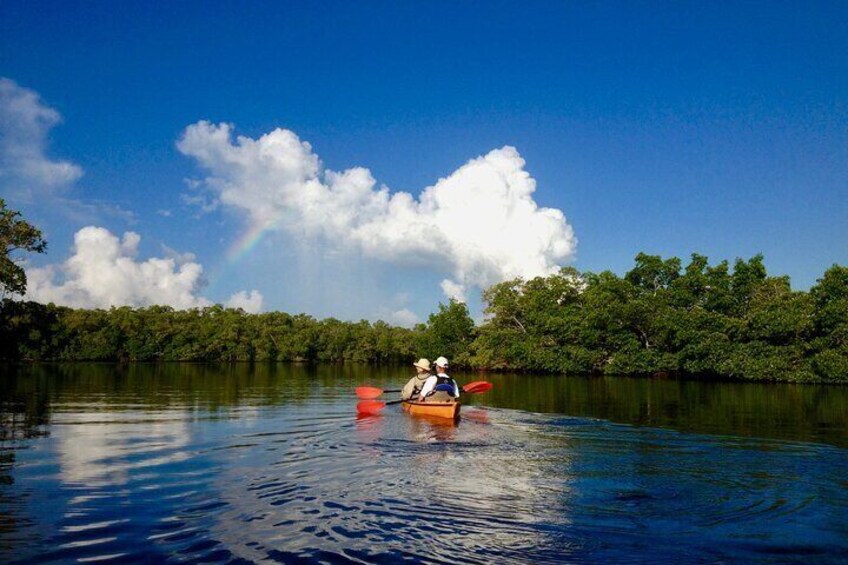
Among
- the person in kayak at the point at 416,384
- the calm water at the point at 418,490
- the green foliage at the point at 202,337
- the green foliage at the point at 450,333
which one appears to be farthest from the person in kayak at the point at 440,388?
the green foliage at the point at 202,337

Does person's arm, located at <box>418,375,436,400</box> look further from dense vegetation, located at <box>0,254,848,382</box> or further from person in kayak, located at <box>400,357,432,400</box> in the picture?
dense vegetation, located at <box>0,254,848,382</box>

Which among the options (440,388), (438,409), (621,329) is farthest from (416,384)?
(621,329)

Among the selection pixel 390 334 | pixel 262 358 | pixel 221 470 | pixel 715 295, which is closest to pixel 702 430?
pixel 221 470

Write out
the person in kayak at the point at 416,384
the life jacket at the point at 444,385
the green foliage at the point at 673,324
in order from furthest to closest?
the green foliage at the point at 673,324 < the person in kayak at the point at 416,384 < the life jacket at the point at 444,385

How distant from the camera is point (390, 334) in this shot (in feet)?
324

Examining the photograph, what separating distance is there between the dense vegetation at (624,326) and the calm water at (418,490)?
30.6 m

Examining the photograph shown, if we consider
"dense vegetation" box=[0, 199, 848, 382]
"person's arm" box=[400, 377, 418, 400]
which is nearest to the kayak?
"person's arm" box=[400, 377, 418, 400]

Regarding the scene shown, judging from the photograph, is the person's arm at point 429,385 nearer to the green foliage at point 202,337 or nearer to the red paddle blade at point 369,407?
the red paddle blade at point 369,407

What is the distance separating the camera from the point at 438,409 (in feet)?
56.4

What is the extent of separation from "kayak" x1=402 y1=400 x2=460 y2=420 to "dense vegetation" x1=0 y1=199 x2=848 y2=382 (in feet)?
119

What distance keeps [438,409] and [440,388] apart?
65cm

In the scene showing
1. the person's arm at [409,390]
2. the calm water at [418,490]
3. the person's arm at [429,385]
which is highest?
the person's arm at [429,385]

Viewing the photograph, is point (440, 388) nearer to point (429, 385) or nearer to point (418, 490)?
point (429, 385)

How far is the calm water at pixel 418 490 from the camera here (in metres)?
6.45
